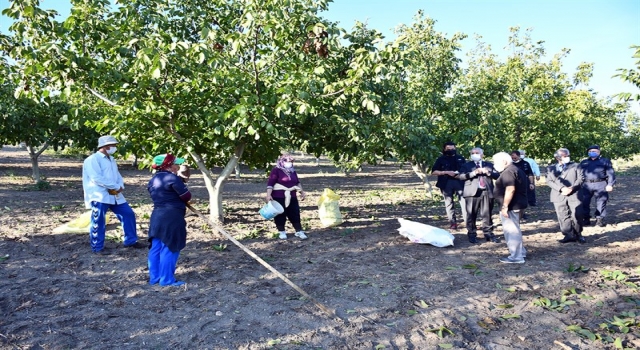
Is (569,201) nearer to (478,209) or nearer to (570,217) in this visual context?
(570,217)

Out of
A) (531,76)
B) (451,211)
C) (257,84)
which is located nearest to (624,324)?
(451,211)

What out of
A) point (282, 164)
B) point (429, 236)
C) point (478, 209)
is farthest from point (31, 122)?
point (478, 209)

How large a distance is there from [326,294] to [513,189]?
3280 millimetres

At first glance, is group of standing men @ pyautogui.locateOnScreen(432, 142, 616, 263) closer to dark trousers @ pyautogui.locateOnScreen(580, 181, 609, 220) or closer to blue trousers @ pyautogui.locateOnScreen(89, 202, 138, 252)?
dark trousers @ pyautogui.locateOnScreen(580, 181, 609, 220)

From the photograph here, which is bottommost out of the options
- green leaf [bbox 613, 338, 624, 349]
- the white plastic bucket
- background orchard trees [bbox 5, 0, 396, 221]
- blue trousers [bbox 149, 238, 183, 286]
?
green leaf [bbox 613, 338, 624, 349]

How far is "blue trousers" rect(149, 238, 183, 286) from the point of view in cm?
519

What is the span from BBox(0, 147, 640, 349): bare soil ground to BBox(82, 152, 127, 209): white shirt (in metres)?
0.89

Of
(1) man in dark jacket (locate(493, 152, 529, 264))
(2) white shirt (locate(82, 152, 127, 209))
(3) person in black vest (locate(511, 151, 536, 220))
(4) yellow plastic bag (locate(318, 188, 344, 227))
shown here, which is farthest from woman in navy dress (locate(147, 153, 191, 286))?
(3) person in black vest (locate(511, 151, 536, 220))

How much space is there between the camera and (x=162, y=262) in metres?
5.20

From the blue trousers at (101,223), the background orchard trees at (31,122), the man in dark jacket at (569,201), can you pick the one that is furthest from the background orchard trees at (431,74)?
the background orchard trees at (31,122)

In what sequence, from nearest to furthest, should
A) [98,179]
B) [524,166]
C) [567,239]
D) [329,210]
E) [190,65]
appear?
[98,179] → [190,65] → [567,239] → [329,210] → [524,166]

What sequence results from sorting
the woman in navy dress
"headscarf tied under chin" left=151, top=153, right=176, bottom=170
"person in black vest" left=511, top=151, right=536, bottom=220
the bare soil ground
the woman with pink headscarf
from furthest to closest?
"person in black vest" left=511, top=151, right=536, bottom=220 → the woman with pink headscarf → "headscarf tied under chin" left=151, top=153, right=176, bottom=170 → the woman in navy dress → the bare soil ground

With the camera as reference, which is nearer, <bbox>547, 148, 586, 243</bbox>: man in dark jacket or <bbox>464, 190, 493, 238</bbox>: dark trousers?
<bbox>464, 190, 493, 238</bbox>: dark trousers

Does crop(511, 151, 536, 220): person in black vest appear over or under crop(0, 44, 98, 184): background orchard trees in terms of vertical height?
under
